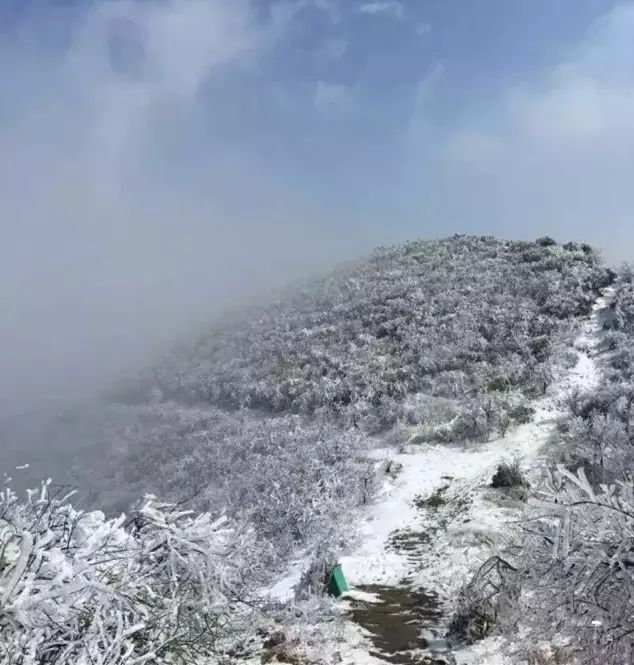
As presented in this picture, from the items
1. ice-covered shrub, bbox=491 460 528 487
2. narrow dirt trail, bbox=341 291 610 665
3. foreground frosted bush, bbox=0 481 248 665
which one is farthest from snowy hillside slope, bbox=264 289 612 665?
foreground frosted bush, bbox=0 481 248 665

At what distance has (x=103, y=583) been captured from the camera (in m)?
4.64

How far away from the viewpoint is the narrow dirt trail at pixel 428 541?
8789 millimetres

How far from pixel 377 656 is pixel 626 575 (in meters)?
5.17

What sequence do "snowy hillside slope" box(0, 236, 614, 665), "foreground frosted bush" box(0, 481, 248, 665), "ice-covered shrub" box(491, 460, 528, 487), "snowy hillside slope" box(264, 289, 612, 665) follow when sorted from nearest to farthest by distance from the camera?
1. "foreground frosted bush" box(0, 481, 248, 665)
2. "snowy hillside slope" box(264, 289, 612, 665)
3. "snowy hillside slope" box(0, 236, 614, 665)
4. "ice-covered shrub" box(491, 460, 528, 487)

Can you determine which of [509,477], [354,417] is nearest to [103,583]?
[509,477]

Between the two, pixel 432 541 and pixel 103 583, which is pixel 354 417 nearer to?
pixel 432 541

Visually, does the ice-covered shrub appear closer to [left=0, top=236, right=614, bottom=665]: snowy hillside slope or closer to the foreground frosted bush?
[left=0, top=236, right=614, bottom=665]: snowy hillside slope

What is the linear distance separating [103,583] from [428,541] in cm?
931

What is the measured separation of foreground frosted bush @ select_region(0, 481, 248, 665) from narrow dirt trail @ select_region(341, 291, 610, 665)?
3.01 m

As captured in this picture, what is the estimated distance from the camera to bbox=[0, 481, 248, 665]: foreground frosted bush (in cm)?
401

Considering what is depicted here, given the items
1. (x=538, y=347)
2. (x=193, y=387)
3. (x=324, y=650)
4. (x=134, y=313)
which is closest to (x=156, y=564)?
(x=324, y=650)

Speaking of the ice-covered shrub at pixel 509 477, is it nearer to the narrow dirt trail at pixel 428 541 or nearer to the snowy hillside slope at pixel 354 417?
the narrow dirt trail at pixel 428 541

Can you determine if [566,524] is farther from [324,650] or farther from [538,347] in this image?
[538,347]

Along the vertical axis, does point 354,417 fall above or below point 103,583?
below
